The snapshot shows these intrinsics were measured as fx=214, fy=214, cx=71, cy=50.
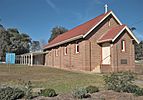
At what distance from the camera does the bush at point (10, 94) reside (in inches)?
346

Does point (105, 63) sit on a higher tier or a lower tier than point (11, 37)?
lower

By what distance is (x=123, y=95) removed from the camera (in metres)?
9.87

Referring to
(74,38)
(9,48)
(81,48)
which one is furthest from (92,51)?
(9,48)

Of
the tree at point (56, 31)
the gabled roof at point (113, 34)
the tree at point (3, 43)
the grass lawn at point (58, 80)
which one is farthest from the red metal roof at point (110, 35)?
the tree at point (56, 31)

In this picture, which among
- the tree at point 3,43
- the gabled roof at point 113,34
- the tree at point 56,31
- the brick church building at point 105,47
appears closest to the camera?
the gabled roof at point 113,34

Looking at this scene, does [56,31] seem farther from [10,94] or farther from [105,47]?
[10,94]

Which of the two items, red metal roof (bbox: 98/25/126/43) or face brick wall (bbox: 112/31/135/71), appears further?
face brick wall (bbox: 112/31/135/71)

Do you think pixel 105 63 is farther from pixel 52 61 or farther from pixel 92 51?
pixel 52 61

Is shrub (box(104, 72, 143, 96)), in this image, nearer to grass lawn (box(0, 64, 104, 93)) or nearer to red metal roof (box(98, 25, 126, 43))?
grass lawn (box(0, 64, 104, 93))

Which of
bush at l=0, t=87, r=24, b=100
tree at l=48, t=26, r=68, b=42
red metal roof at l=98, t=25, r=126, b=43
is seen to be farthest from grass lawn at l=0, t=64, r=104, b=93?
tree at l=48, t=26, r=68, b=42

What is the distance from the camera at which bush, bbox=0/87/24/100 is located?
880 centimetres

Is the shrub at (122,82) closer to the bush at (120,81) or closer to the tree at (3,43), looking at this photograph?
the bush at (120,81)

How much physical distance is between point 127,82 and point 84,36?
53.6 ft

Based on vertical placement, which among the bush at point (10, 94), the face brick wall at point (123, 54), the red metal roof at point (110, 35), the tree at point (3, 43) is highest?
the tree at point (3, 43)
